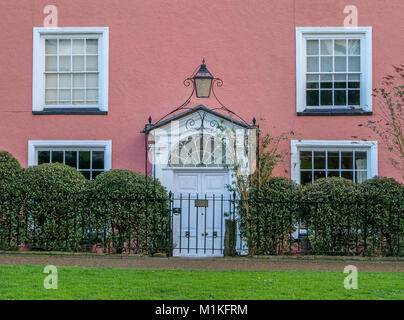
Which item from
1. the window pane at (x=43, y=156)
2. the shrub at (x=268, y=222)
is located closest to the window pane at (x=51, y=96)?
the window pane at (x=43, y=156)

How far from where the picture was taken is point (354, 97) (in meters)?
15.7

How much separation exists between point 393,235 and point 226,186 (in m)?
3.67

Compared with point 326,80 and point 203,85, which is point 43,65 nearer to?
point 203,85

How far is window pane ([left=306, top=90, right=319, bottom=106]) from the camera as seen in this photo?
15711 millimetres

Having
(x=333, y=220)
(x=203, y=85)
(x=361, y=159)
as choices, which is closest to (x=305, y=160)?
(x=361, y=159)

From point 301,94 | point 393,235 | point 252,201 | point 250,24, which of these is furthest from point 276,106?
point 393,235

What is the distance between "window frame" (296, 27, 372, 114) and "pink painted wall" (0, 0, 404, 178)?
144 millimetres

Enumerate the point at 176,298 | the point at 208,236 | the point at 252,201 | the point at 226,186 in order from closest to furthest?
the point at 176,298, the point at 252,201, the point at 226,186, the point at 208,236

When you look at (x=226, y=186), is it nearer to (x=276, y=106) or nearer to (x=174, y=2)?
(x=276, y=106)

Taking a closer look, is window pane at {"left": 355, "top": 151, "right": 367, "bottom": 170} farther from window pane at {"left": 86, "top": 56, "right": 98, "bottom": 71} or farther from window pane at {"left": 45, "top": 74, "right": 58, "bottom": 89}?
window pane at {"left": 45, "top": 74, "right": 58, "bottom": 89}

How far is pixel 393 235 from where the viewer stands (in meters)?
13.3

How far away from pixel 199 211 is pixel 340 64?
5028 mm

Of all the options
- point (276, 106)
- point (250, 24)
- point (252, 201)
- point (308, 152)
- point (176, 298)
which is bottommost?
point (176, 298)

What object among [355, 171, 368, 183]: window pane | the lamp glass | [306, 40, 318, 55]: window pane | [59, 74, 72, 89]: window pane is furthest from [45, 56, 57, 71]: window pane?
[355, 171, 368, 183]: window pane
